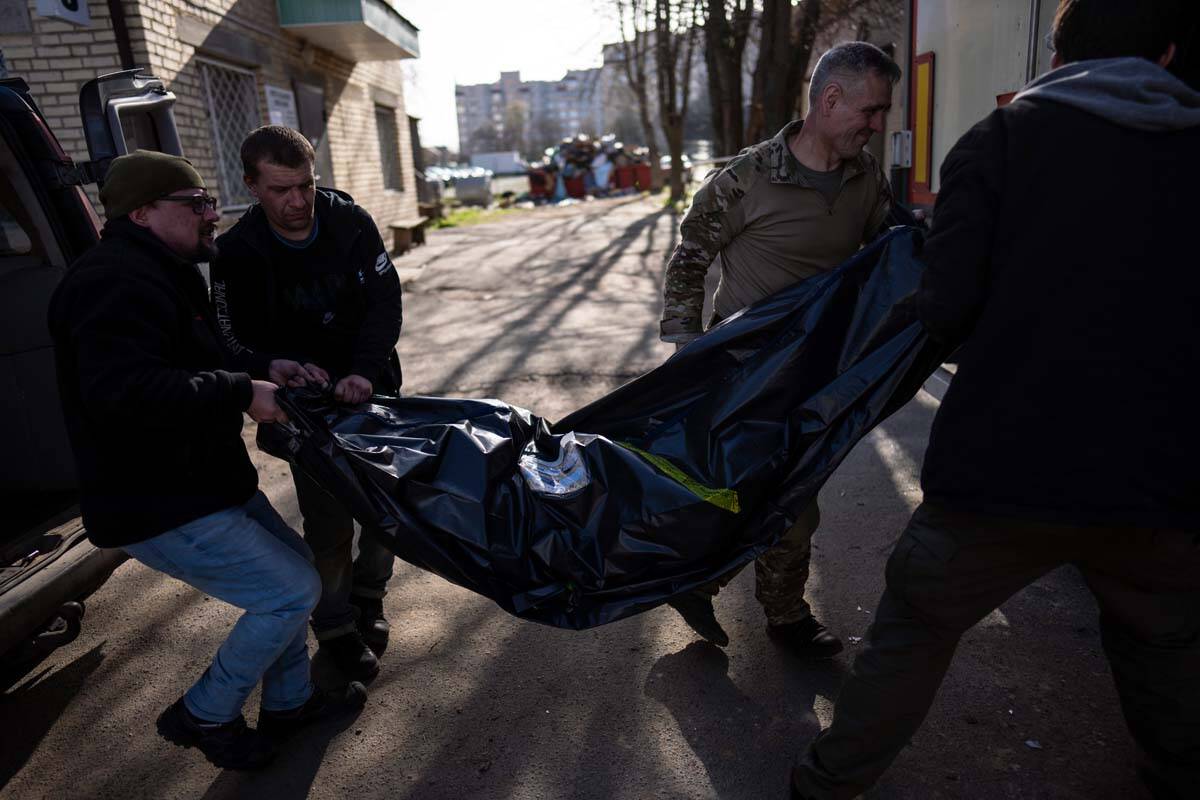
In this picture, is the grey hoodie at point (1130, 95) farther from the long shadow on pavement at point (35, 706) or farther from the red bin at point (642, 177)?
the red bin at point (642, 177)

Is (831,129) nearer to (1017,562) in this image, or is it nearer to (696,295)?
(696,295)

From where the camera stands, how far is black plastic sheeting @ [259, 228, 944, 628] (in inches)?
96.8

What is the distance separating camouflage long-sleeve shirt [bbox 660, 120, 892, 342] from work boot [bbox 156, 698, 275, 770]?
73.9 inches

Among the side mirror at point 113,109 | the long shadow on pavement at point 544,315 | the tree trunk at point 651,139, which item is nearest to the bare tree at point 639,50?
the tree trunk at point 651,139

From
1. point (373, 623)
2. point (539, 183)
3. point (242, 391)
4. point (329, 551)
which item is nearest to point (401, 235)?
point (373, 623)

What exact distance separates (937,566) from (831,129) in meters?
1.45

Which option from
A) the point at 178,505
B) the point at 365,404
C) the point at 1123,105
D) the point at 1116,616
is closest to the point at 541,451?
the point at 365,404

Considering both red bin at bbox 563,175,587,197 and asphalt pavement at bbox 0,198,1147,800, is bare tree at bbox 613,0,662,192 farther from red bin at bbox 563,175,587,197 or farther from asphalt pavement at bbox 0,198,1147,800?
asphalt pavement at bbox 0,198,1147,800

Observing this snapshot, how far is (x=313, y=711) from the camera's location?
2.76 meters

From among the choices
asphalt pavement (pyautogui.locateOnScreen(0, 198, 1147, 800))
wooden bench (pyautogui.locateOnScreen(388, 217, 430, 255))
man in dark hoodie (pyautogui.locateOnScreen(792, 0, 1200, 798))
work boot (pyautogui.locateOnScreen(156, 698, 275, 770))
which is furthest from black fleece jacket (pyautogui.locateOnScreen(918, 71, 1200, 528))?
wooden bench (pyautogui.locateOnScreen(388, 217, 430, 255))

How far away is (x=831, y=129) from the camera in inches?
105

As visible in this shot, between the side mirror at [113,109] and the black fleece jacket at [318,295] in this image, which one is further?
the side mirror at [113,109]

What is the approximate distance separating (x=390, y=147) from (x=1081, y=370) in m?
A: 17.2

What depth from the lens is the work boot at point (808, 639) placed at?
300cm
